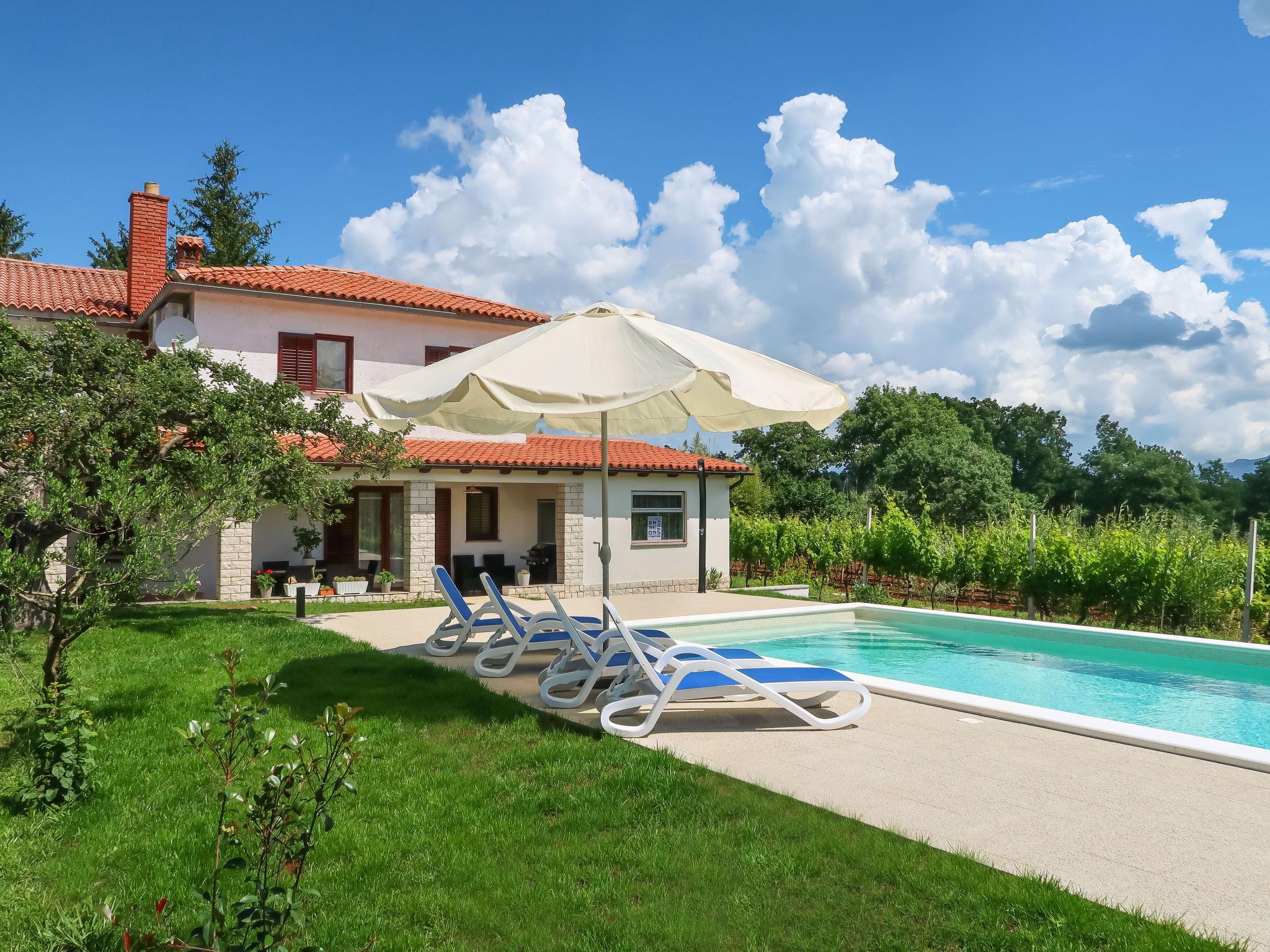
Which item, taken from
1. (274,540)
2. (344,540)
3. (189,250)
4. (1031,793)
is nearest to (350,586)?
(274,540)

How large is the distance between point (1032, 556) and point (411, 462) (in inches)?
445

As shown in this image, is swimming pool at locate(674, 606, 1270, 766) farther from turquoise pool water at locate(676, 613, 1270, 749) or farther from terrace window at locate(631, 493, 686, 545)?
terrace window at locate(631, 493, 686, 545)

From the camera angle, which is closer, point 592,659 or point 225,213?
point 592,659

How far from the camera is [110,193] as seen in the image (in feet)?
81.9

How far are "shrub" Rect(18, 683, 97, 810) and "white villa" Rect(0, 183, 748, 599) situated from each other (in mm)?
11730

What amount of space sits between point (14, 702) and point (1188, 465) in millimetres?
58666

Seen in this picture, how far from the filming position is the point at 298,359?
17891 mm

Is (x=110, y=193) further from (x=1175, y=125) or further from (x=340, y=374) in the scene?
(x=1175, y=125)

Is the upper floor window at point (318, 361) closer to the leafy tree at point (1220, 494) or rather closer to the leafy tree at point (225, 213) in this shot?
the leafy tree at point (225, 213)

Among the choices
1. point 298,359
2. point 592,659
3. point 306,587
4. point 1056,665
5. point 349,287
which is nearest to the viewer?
point 592,659

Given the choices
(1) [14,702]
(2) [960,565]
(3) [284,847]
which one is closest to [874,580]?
(2) [960,565]

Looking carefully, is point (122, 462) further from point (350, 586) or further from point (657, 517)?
point (657, 517)

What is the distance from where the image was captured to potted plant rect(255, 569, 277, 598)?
1639 centimetres

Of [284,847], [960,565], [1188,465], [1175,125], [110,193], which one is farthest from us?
[1188,465]
